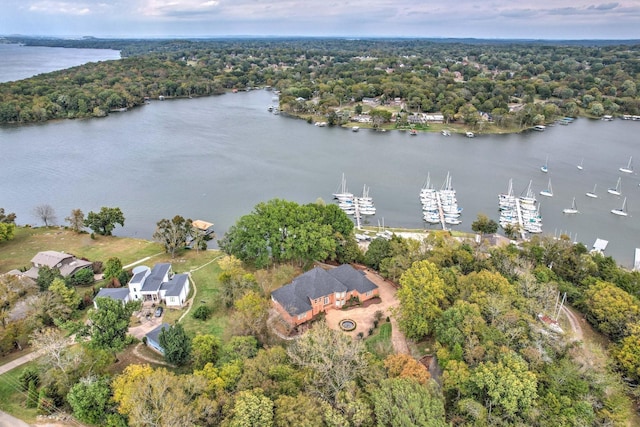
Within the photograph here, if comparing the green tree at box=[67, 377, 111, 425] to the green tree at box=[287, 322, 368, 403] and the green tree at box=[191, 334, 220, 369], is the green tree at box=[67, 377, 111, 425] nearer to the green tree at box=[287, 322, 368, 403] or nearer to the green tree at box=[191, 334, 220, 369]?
the green tree at box=[191, 334, 220, 369]

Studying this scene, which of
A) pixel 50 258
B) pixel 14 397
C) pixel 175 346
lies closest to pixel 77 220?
pixel 50 258

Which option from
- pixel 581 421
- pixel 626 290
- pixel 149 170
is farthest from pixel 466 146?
pixel 581 421

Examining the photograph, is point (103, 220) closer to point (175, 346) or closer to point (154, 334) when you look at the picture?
point (154, 334)

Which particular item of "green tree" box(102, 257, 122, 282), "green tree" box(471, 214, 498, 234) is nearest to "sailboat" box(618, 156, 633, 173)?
"green tree" box(471, 214, 498, 234)

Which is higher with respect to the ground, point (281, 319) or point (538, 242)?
point (538, 242)

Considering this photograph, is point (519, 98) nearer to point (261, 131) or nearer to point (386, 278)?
point (261, 131)

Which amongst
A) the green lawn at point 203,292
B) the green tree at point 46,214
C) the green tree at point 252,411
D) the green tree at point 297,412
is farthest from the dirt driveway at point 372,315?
the green tree at point 46,214

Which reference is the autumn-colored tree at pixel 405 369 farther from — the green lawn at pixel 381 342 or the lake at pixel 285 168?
the lake at pixel 285 168
